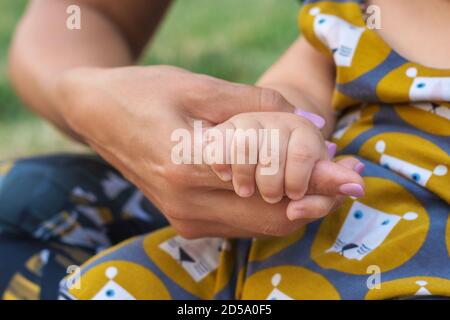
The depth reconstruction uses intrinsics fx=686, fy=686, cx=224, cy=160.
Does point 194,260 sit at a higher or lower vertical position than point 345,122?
lower

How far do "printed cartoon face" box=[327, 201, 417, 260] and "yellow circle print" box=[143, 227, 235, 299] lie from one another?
0.10 m

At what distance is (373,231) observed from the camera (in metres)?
0.54

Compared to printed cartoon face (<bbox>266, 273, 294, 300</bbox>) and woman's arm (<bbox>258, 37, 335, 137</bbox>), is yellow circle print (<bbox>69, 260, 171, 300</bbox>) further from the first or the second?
woman's arm (<bbox>258, 37, 335, 137</bbox>)

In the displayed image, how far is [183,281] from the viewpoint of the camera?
590 mm

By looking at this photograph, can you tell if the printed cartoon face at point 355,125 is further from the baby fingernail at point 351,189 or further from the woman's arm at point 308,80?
the baby fingernail at point 351,189

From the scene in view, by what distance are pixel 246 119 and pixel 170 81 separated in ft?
0.36

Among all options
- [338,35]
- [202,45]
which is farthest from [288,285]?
[202,45]

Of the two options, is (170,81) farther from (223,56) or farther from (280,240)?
(223,56)

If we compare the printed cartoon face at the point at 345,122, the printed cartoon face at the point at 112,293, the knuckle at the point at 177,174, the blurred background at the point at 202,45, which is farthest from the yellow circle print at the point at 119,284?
the blurred background at the point at 202,45

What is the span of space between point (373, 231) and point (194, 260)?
0.53 ft

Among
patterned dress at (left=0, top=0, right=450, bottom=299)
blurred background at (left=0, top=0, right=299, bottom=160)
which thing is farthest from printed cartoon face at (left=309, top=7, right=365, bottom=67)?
blurred background at (left=0, top=0, right=299, bottom=160)

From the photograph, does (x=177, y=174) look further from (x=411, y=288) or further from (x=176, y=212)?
(x=411, y=288)

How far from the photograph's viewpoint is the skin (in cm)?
50

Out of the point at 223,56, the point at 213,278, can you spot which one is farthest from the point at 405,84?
the point at 223,56
